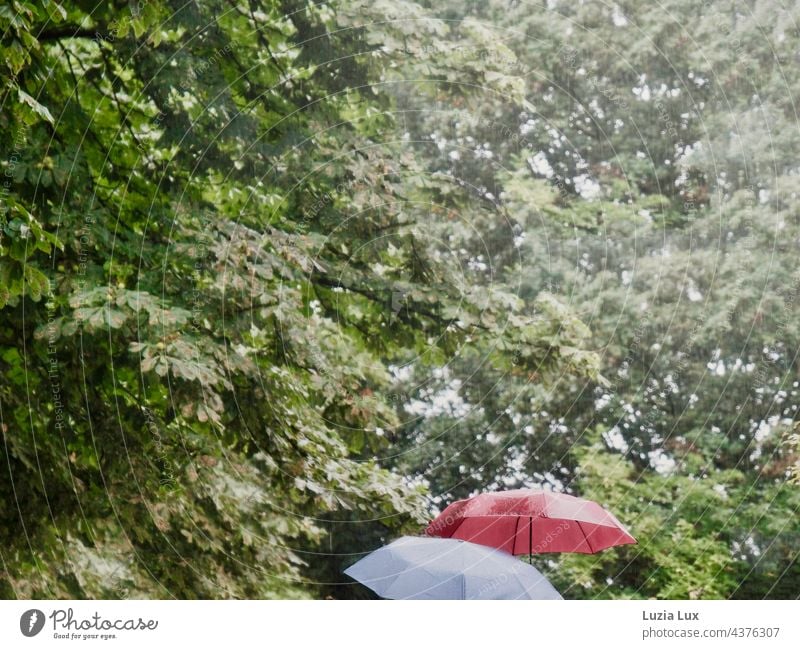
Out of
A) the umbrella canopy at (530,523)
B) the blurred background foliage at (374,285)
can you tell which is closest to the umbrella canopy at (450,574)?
the umbrella canopy at (530,523)

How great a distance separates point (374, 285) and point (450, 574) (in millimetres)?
4511

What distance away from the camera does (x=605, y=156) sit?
18.8 metres

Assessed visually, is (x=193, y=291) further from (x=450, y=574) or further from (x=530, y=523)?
(x=530, y=523)

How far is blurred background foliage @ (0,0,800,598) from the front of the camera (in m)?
7.70

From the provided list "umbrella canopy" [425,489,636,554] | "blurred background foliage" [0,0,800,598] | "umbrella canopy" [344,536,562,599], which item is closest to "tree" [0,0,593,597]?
"blurred background foliage" [0,0,800,598]

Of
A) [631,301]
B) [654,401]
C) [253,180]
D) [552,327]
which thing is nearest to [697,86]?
[631,301]

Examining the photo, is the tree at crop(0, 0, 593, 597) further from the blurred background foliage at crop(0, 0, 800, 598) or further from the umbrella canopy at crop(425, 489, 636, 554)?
the umbrella canopy at crop(425, 489, 636, 554)

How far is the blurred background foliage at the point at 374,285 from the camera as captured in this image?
770 cm

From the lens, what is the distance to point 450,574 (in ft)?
23.0

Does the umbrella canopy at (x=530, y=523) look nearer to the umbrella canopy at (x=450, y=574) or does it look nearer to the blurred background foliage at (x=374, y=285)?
the blurred background foliage at (x=374, y=285)

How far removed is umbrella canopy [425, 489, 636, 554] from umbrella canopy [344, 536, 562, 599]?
1.05 metres

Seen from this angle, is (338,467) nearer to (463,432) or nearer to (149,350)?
(149,350)

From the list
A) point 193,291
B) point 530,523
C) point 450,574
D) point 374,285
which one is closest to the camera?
point 450,574

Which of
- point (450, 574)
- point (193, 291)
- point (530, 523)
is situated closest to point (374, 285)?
point (193, 291)
